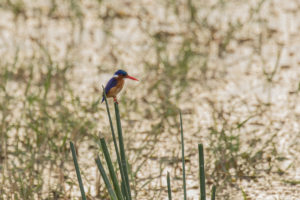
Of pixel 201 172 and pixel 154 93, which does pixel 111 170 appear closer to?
pixel 201 172

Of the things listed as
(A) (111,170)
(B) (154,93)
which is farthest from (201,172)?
(B) (154,93)

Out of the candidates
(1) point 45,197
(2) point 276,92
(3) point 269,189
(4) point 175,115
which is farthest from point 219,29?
(1) point 45,197

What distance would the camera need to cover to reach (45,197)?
1730mm

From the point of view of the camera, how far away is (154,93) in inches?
99.1

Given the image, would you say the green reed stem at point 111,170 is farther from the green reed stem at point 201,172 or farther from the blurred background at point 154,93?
the blurred background at point 154,93

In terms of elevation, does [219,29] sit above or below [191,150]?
above

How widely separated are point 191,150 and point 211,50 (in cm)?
99

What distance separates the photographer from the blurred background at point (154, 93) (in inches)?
72.7

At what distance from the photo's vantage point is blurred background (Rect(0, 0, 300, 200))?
1847 mm

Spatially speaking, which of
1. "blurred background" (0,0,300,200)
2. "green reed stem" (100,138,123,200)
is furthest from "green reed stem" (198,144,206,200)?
"blurred background" (0,0,300,200)

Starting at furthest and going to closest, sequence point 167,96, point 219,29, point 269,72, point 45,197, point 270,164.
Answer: point 219,29, point 269,72, point 167,96, point 270,164, point 45,197

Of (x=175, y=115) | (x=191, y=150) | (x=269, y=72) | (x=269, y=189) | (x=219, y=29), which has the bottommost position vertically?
(x=269, y=189)

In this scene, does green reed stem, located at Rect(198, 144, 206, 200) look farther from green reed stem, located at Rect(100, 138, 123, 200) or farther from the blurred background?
the blurred background

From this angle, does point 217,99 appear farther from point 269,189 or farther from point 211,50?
point 269,189
